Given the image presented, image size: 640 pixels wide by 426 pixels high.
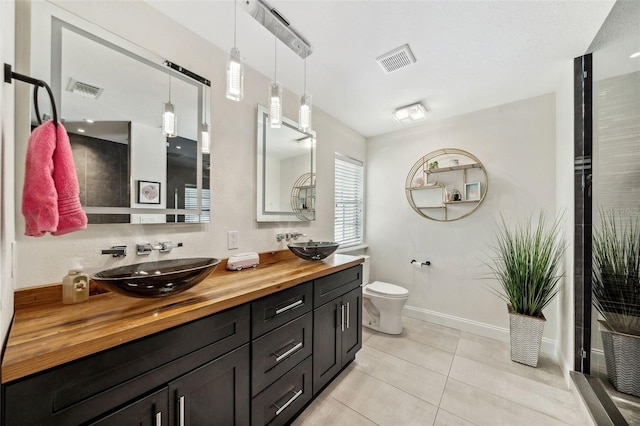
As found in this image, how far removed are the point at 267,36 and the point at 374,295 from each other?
247 cm

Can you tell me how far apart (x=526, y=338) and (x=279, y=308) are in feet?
7.26

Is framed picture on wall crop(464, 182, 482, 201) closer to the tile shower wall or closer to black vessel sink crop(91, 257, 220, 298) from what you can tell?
black vessel sink crop(91, 257, 220, 298)

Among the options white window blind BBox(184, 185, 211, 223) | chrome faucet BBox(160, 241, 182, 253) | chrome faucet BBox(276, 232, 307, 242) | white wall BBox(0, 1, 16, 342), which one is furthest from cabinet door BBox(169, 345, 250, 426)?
chrome faucet BBox(276, 232, 307, 242)

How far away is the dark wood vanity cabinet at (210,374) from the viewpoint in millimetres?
666

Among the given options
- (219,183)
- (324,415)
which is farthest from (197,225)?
(324,415)

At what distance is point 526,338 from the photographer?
2.06 m

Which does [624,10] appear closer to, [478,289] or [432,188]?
[432,188]

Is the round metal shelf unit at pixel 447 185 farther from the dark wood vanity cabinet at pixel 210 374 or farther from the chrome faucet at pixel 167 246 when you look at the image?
the chrome faucet at pixel 167 246

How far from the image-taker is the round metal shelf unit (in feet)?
8.66

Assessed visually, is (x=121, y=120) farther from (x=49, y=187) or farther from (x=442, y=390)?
(x=442, y=390)

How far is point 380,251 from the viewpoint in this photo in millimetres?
3355

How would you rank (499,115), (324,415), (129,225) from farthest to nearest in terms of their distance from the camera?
(499,115) → (324,415) → (129,225)

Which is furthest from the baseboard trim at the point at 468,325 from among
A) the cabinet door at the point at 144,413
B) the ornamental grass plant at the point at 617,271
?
the cabinet door at the point at 144,413

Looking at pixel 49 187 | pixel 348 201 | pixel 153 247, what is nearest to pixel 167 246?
pixel 153 247
